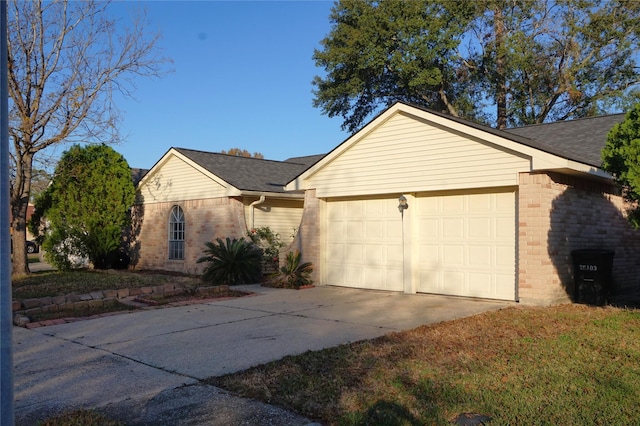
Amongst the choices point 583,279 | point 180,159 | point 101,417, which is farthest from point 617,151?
point 180,159

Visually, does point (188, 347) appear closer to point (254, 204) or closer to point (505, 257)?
point (505, 257)

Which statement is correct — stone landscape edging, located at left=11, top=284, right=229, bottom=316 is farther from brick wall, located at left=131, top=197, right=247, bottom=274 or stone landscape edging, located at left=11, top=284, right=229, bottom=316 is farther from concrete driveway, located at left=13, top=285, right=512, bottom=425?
brick wall, located at left=131, top=197, right=247, bottom=274

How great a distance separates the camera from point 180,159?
62.9ft

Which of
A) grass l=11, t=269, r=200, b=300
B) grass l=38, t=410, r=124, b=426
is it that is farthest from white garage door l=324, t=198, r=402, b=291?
grass l=38, t=410, r=124, b=426

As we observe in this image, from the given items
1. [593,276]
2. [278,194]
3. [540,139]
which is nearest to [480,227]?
[593,276]

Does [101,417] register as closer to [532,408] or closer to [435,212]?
[532,408]

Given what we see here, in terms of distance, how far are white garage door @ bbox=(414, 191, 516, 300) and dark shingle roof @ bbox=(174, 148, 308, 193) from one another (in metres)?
6.60

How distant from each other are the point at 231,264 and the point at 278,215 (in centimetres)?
392

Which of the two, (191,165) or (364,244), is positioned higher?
(191,165)

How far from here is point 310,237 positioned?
14875 millimetres

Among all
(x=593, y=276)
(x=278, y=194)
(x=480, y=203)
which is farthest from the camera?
(x=278, y=194)

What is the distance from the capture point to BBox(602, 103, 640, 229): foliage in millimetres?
7871

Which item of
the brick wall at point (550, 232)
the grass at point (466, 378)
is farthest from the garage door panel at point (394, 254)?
the grass at point (466, 378)

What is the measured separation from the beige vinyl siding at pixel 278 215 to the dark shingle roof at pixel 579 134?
784 centimetres
